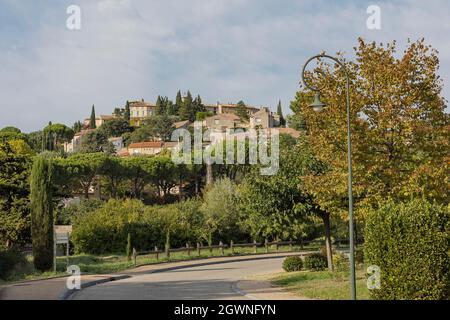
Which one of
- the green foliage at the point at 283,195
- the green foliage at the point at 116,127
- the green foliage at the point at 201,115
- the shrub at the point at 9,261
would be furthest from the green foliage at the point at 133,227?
the green foliage at the point at 201,115

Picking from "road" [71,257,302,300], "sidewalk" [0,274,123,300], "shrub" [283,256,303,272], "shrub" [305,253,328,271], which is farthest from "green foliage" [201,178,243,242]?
"sidewalk" [0,274,123,300]

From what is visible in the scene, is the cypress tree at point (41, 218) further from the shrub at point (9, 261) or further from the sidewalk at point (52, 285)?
the sidewalk at point (52, 285)

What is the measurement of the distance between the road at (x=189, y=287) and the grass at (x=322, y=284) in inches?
26.3

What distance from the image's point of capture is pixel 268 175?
2717 centimetres

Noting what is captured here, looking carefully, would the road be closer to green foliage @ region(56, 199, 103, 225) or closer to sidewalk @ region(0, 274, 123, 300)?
sidewalk @ region(0, 274, 123, 300)

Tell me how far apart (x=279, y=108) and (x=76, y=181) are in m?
134

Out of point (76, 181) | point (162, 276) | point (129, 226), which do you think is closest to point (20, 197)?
point (129, 226)

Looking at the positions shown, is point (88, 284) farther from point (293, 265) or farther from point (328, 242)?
point (328, 242)

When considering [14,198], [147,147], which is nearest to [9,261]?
[14,198]

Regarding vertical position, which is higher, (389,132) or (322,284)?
(389,132)

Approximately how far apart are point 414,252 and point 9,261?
19513mm

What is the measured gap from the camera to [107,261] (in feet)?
122

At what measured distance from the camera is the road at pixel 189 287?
19.3 metres

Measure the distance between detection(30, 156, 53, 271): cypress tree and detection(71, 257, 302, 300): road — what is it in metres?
4.76
